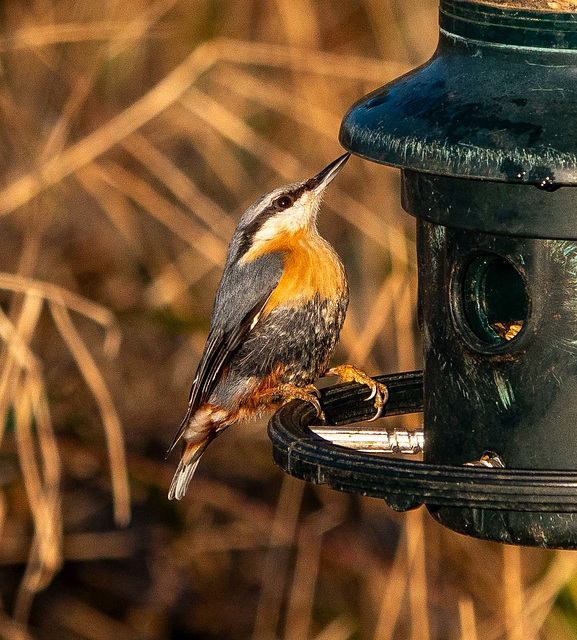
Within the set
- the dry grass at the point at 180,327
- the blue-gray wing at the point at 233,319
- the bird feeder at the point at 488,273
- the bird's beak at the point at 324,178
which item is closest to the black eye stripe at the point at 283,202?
the bird's beak at the point at 324,178

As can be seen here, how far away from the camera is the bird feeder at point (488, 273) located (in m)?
3.21

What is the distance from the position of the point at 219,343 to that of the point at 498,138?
7.33 feet

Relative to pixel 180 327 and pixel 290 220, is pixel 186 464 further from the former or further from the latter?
pixel 180 327

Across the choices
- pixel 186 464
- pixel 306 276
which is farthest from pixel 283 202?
pixel 186 464

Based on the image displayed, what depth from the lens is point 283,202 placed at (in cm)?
564

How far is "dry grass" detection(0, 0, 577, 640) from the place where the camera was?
659cm

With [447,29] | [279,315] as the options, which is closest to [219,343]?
[279,315]

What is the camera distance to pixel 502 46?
138 inches

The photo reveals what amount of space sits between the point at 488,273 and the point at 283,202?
5.89 ft

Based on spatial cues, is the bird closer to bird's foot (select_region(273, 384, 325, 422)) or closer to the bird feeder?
bird's foot (select_region(273, 384, 325, 422))

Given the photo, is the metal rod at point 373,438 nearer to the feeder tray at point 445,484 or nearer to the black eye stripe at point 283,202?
the feeder tray at point 445,484

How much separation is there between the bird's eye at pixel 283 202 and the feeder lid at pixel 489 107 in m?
1.87

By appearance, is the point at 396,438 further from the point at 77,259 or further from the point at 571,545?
the point at 77,259

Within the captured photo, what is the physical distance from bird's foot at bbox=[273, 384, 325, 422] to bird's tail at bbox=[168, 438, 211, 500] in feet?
2.00
